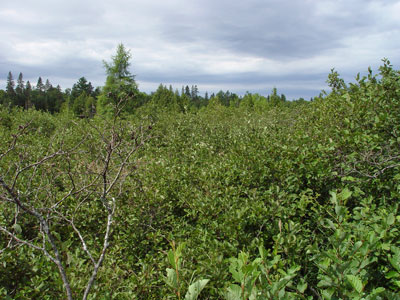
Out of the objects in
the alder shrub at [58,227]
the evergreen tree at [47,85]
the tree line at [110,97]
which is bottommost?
the alder shrub at [58,227]

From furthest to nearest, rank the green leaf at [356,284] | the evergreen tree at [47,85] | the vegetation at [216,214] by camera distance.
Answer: the evergreen tree at [47,85] → the vegetation at [216,214] → the green leaf at [356,284]

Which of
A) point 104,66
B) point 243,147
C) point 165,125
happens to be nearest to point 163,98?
point 104,66

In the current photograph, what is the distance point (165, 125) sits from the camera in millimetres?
10875

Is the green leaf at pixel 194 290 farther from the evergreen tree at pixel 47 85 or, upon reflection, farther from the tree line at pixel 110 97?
the evergreen tree at pixel 47 85

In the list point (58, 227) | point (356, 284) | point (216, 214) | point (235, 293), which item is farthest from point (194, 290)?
point (58, 227)

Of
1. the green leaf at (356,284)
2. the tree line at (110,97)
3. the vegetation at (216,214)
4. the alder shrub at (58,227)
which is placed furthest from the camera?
the tree line at (110,97)

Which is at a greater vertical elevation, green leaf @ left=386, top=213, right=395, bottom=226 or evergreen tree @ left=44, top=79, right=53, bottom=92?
evergreen tree @ left=44, top=79, right=53, bottom=92

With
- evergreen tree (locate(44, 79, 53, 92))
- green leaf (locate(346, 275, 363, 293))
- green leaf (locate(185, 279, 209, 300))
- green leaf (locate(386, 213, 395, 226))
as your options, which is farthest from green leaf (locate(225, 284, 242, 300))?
evergreen tree (locate(44, 79, 53, 92))

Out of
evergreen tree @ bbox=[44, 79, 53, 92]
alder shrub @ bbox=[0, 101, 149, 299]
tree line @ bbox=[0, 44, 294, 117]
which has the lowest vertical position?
alder shrub @ bbox=[0, 101, 149, 299]

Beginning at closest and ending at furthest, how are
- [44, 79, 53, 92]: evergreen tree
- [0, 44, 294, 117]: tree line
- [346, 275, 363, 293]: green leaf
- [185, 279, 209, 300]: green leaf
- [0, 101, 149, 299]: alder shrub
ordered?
[185, 279, 209, 300]: green leaf
[346, 275, 363, 293]: green leaf
[0, 101, 149, 299]: alder shrub
[0, 44, 294, 117]: tree line
[44, 79, 53, 92]: evergreen tree

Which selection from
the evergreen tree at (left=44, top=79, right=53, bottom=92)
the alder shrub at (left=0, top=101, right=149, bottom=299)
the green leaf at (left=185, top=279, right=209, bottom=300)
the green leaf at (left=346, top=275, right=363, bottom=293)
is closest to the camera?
the green leaf at (left=185, top=279, right=209, bottom=300)

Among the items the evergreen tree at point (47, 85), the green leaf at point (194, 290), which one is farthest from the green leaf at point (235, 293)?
the evergreen tree at point (47, 85)

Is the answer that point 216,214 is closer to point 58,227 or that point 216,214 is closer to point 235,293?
point 235,293

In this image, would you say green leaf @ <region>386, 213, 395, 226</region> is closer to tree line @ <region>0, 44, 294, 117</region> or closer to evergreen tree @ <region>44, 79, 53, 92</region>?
tree line @ <region>0, 44, 294, 117</region>
